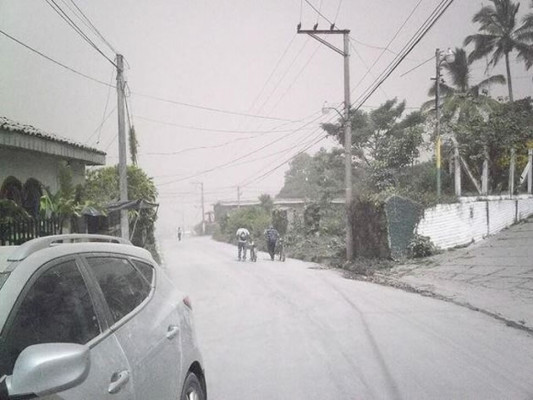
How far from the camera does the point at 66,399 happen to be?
1.94 m

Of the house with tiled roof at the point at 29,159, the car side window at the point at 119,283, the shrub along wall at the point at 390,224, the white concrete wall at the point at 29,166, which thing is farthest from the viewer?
the shrub along wall at the point at 390,224

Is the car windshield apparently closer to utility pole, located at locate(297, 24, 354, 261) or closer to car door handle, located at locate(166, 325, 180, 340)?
car door handle, located at locate(166, 325, 180, 340)

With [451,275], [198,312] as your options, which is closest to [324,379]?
[198,312]

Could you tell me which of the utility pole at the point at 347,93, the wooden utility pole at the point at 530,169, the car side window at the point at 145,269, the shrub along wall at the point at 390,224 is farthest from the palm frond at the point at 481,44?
the car side window at the point at 145,269

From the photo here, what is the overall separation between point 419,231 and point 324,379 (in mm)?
13713

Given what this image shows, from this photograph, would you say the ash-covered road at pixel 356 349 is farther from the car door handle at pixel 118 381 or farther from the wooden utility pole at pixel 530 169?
the wooden utility pole at pixel 530 169

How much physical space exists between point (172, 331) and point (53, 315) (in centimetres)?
123

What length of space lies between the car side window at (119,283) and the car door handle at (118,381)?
388mm

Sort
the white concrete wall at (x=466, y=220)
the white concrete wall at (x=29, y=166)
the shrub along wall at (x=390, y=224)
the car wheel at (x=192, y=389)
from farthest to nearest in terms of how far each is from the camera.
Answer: the white concrete wall at (x=466, y=220)
the shrub along wall at (x=390, y=224)
the white concrete wall at (x=29, y=166)
the car wheel at (x=192, y=389)

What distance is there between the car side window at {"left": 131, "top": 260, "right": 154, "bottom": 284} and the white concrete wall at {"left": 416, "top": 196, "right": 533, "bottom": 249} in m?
15.7

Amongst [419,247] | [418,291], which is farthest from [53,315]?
[419,247]

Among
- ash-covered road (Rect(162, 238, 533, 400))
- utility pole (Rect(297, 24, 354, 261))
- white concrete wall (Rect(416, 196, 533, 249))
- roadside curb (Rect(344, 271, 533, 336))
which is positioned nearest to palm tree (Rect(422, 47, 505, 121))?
white concrete wall (Rect(416, 196, 533, 249))

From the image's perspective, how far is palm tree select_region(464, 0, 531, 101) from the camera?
4134cm

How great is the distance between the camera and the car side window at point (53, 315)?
81.1 inches
